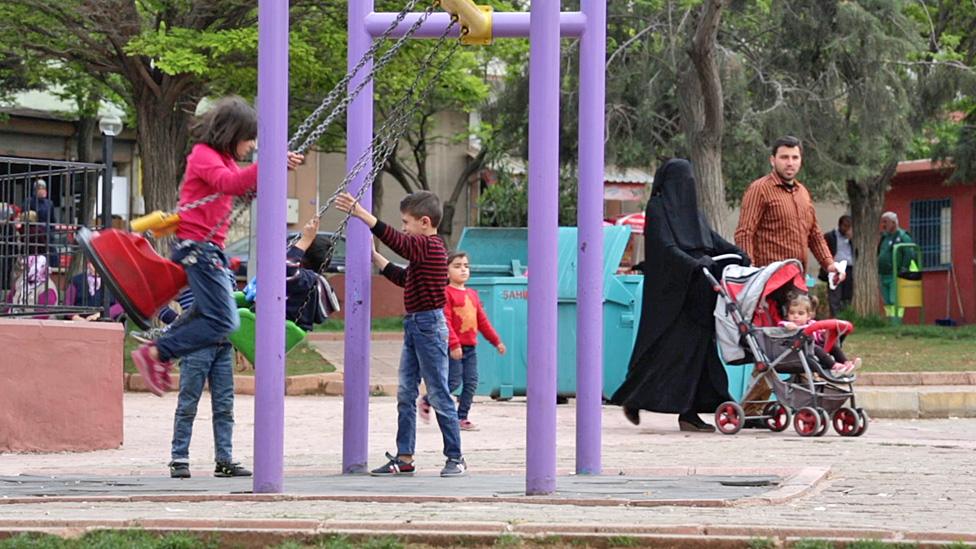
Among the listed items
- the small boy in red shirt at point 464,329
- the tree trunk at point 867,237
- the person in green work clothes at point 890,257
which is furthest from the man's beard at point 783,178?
the tree trunk at point 867,237

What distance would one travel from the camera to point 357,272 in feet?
28.2

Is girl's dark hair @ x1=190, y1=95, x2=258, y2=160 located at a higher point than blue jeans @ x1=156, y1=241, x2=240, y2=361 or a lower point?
higher

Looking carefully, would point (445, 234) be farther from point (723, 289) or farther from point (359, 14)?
point (359, 14)

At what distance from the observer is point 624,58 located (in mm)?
31172

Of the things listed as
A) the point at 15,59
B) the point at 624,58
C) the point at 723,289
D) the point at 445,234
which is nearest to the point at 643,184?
the point at 445,234

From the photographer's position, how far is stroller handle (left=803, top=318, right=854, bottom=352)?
1238 centimetres

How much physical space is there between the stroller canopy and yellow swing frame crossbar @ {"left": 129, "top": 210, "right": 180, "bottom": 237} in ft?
17.3

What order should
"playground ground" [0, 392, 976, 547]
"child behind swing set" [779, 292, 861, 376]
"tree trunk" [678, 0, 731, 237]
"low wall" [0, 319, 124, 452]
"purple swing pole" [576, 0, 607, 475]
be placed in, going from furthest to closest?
1. "tree trunk" [678, 0, 731, 237]
2. "child behind swing set" [779, 292, 861, 376]
3. "low wall" [0, 319, 124, 452]
4. "purple swing pole" [576, 0, 607, 475]
5. "playground ground" [0, 392, 976, 547]

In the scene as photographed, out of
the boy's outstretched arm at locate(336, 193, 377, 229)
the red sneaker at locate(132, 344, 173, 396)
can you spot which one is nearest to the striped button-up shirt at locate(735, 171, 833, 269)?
the boy's outstretched arm at locate(336, 193, 377, 229)

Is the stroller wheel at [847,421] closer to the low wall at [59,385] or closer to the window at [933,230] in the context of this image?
the low wall at [59,385]

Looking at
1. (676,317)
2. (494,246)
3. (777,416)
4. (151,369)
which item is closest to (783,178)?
(676,317)

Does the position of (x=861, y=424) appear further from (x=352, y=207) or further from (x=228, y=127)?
(x=228, y=127)

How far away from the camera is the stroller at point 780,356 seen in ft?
40.2

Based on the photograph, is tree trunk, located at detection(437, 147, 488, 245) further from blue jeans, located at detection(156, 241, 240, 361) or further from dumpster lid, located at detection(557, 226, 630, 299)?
blue jeans, located at detection(156, 241, 240, 361)
